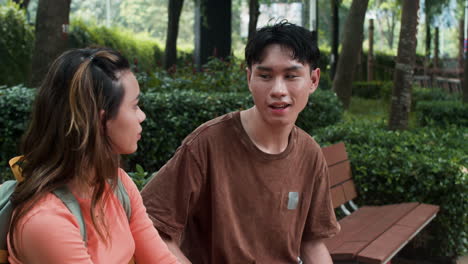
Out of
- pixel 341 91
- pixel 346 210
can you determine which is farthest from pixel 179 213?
pixel 341 91

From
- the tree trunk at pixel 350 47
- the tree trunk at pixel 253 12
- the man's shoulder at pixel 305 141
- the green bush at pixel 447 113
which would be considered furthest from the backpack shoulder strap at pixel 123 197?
the tree trunk at pixel 253 12

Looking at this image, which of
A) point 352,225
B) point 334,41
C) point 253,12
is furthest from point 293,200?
point 334,41

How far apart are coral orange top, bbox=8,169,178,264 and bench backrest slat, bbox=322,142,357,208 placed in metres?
2.91

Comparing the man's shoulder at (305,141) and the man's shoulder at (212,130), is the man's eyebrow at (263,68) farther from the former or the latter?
the man's shoulder at (305,141)

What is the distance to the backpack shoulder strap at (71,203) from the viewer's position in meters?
1.65

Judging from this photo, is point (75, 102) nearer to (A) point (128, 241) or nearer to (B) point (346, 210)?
(A) point (128, 241)

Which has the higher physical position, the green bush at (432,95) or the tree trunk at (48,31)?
the tree trunk at (48,31)

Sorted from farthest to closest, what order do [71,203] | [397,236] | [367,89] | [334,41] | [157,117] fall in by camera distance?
[367,89]
[334,41]
[157,117]
[397,236]
[71,203]

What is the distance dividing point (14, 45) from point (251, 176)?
14.4m

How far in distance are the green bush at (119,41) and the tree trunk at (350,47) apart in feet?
15.3

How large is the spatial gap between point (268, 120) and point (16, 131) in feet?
15.4

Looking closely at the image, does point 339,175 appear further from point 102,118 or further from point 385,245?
point 102,118

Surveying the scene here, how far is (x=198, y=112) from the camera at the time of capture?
7523 mm

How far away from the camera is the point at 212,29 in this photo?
16250 millimetres
